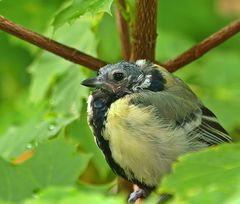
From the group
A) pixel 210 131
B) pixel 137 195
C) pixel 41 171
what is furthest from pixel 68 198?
pixel 210 131

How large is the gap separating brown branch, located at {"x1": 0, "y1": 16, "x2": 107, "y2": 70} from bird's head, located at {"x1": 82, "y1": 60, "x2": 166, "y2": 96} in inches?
6.0

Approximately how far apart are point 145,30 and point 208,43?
10.6 inches

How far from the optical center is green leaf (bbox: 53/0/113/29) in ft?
6.47

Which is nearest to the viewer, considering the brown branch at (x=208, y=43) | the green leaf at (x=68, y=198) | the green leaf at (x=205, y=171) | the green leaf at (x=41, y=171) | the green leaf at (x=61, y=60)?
the green leaf at (x=68, y=198)

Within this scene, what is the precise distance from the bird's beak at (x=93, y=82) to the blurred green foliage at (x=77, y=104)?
147mm

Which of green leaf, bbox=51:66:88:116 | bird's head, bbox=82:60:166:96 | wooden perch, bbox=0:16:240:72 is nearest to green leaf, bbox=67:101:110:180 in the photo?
green leaf, bbox=51:66:88:116

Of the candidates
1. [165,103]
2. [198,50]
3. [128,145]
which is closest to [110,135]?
[128,145]

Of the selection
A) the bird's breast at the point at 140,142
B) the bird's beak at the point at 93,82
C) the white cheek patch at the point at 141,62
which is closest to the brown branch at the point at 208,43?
the white cheek patch at the point at 141,62

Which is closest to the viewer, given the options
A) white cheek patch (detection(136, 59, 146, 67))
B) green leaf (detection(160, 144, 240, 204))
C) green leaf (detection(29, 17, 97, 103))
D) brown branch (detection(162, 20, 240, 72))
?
green leaf (detection(160, 144, 240, 204))

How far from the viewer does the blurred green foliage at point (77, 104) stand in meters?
1.48

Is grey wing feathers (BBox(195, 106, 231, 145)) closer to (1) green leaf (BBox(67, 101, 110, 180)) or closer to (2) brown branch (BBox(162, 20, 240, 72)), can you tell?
(2) brown branch (BBox(162, 20, 240, 72))

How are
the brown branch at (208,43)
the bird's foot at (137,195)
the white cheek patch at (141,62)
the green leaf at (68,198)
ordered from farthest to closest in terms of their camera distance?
the bird's foot at (137,195) → the white cheek patch at (141,62) → the brown branch at (208,43) → the green leaf at (68,198)

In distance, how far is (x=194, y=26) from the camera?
14.1ft

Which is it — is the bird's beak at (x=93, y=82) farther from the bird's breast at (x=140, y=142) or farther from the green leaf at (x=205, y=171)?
the green leaf at (x=205, y=171)
